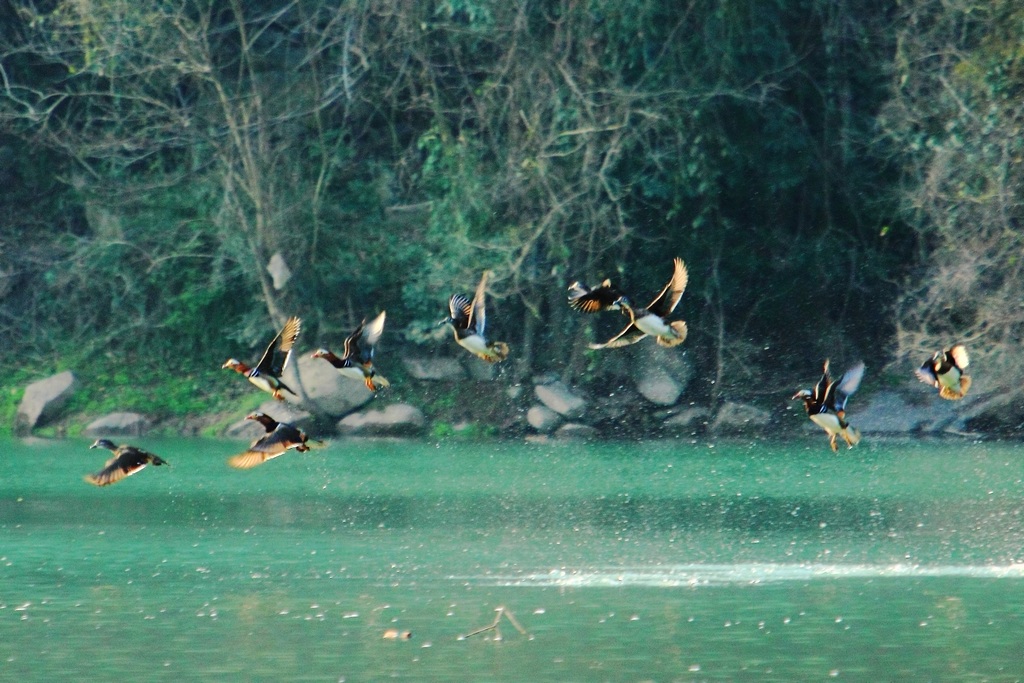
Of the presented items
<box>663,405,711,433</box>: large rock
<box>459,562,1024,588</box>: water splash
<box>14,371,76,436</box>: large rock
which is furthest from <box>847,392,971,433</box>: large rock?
<box>14,371,76,436</box>: large rock

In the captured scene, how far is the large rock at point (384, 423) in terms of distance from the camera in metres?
22.4

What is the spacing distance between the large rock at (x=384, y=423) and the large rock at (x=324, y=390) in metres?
0.20

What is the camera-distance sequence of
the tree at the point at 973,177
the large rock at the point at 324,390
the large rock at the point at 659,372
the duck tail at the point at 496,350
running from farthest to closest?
the large rock at the point at 659,372, the large rock at the point at 324,390, the tree at the point at 973,177, the duck tail at the point at 496,350

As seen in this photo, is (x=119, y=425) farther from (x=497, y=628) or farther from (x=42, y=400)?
(x=497, y=628)

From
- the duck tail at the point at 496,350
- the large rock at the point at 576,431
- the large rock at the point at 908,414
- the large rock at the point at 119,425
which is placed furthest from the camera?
the large rock at the point at 119,425

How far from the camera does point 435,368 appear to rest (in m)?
23.9

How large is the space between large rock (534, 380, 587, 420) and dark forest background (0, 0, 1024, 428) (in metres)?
0.54

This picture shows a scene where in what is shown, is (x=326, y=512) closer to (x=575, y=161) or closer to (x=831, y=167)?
(x=575, y=161)

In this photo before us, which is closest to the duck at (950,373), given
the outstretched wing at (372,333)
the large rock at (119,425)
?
the outstretched wing at (372,333)

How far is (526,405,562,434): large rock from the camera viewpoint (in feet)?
73.0

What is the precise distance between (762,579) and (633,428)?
34.4ft

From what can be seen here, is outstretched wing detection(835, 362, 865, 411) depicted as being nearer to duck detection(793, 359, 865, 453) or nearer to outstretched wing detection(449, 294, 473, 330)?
duck detection(793, 359, 865, 453)

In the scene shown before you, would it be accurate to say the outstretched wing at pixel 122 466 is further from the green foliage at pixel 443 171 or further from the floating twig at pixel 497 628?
the green foliage at pixel 443 171

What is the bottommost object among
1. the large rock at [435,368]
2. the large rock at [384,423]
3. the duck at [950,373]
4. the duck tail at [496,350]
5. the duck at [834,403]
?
the large rock at [384,423]
